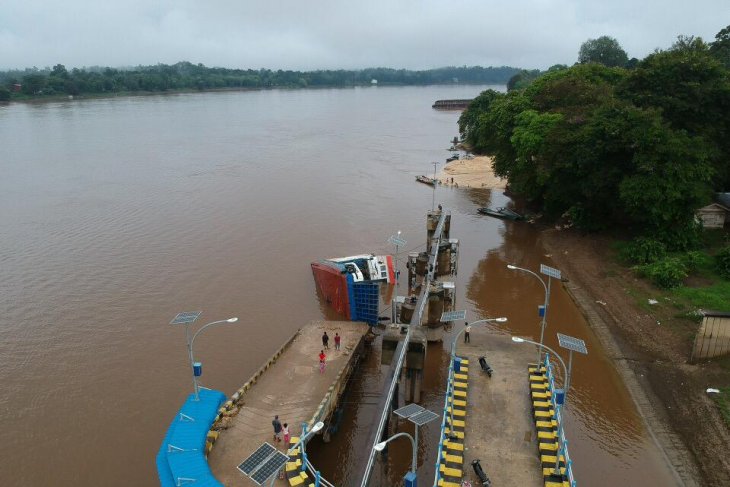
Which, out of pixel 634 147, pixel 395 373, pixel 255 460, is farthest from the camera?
pixel 634 147

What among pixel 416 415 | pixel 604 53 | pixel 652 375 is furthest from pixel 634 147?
pixel 604 53

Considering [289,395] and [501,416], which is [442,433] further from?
[289,395]

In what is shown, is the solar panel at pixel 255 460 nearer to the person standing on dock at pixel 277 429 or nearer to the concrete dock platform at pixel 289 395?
the concrete dock platform at pixel 289 395

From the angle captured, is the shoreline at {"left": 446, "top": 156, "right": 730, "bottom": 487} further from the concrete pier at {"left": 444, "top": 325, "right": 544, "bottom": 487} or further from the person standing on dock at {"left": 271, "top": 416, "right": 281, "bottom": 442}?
the person standing on dock at {"left": 271, "top": 416, "right": 281, "bottom": 442}

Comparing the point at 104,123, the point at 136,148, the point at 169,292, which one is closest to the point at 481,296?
the point at 169,292

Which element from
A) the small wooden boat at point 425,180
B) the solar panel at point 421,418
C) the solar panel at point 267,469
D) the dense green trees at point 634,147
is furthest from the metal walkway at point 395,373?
the small wooden boat at point 425,180

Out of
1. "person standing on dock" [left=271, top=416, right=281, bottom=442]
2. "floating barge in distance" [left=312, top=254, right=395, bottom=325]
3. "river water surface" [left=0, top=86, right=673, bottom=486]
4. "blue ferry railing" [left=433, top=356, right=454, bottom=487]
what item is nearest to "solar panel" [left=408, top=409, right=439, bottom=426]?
"blue ferry railing" [left=433, top=356, right=454, bottom=487]

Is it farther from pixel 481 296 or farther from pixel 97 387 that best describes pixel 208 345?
pixel 481 296
